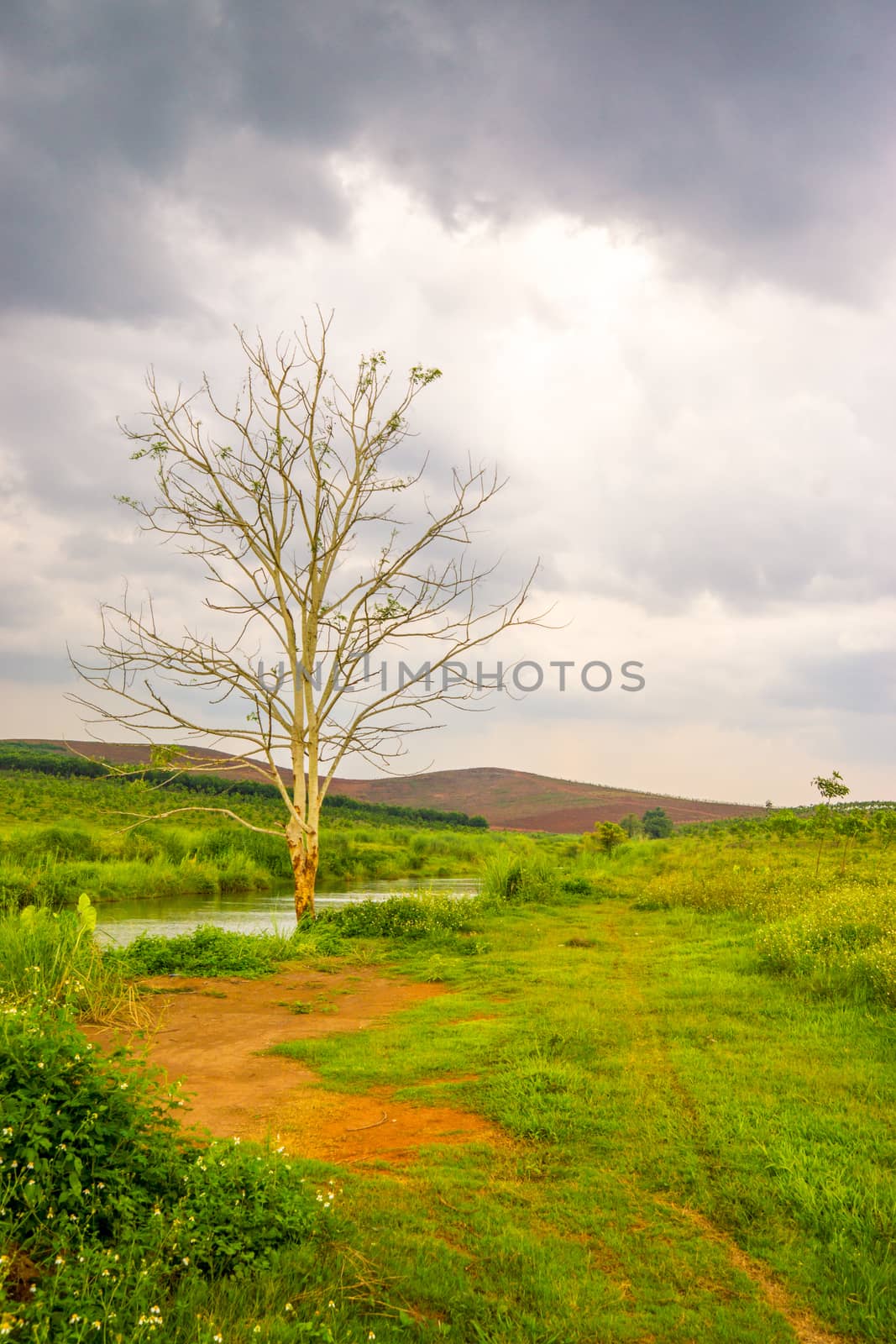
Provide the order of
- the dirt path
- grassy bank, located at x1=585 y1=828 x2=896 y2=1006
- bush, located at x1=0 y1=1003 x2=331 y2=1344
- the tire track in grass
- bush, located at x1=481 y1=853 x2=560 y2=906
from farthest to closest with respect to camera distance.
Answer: bush, located at x1=481 y1=853 x2=560 y2=906 → grassy bank, located at x1=585 y1=828 x2=896 y2=1006 → the dirt path → the tire track in grass → bush, located at x1=0 y1=1003 x2=331 y2=1344

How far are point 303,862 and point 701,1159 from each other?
335 inches

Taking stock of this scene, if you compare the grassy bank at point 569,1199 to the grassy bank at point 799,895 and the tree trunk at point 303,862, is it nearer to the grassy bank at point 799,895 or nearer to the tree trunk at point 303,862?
the grassy bank at point 799,895

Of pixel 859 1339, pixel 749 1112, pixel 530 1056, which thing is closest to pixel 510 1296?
pixel 859 1339

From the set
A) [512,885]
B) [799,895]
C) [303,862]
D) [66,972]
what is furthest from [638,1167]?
[512,885]

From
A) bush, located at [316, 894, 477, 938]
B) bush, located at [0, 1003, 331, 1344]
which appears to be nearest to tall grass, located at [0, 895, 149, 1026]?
bush, located at [0, 1003, 331, 1344]

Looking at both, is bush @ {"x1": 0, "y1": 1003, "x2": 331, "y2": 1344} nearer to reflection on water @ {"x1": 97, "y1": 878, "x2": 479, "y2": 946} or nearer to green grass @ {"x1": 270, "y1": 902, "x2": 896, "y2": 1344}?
green grass @ {"x1": 270, "y1": 902, "x2": 896, "y2": 1344}

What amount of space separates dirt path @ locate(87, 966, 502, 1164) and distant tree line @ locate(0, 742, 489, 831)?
33882mm

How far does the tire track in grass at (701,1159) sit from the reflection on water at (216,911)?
7199 mm

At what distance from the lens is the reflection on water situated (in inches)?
656

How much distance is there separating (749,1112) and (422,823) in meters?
55.9

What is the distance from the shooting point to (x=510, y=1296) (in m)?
3.26

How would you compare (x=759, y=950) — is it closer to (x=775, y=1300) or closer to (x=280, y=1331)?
(x=775, y=1300)

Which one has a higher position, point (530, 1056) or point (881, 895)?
point (881, 895)

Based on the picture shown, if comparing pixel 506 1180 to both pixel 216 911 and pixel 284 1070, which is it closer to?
pixel 284 1070
